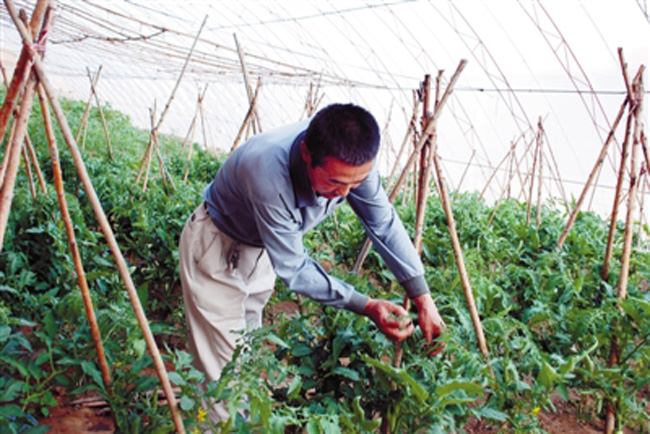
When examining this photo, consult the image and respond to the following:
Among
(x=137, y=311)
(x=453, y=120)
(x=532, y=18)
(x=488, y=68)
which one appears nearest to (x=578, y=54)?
(x=532, y=18)

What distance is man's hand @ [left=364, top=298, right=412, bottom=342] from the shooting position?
6.12ft

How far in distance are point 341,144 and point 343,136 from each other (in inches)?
1.1

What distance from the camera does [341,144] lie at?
5.07ft

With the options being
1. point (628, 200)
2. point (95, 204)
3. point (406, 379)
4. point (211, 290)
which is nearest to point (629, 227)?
point (628, 200)

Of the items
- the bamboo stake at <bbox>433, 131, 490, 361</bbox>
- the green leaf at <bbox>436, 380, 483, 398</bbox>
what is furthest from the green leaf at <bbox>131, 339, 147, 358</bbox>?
the bamboo stake at <bbox>433, 131, 490, 361</bbox>

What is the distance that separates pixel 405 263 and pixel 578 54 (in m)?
5.89

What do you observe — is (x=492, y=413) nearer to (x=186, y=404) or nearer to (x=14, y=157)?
(x=186, y=404)

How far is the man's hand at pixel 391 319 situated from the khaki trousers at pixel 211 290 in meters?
0.67

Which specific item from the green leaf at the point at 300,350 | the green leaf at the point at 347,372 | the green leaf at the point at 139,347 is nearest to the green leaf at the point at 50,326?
the green leaf at the point at 139,347

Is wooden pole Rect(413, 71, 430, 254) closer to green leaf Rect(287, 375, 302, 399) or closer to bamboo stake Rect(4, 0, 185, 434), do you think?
green leaf Rect(287, 375, 302, 399)

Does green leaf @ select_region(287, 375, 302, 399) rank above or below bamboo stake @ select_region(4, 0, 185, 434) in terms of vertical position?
below

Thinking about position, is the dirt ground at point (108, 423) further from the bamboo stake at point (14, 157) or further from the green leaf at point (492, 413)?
the bamboo stake at point (14, 157)

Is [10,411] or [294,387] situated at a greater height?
[294,387]

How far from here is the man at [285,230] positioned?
1622 millimetres
